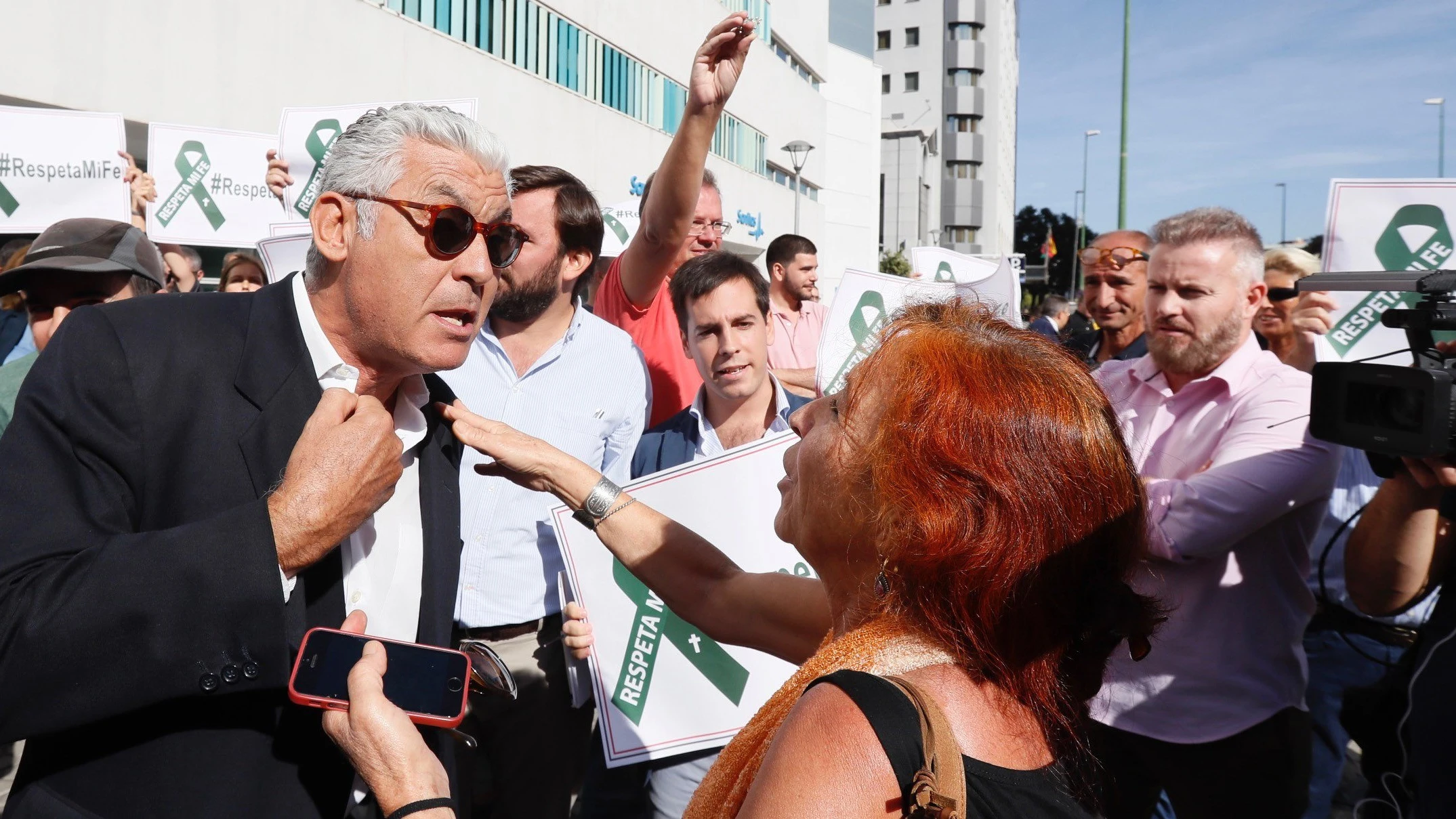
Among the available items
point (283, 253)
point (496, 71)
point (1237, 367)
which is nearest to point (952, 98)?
point (496, 71)

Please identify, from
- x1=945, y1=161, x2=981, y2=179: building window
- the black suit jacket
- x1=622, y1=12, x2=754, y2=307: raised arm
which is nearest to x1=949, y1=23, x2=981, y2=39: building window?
x1=945, y1=161, x2=981, y2=179: building window

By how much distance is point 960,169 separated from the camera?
7600cm

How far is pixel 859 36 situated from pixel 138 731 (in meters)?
54.4

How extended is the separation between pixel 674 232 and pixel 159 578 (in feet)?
8.23

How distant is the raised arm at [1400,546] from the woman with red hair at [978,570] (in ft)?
5.49

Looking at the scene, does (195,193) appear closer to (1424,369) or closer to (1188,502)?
(1188,502)

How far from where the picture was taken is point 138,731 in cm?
164

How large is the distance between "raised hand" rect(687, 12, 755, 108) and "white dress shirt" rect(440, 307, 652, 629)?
0.88 metres

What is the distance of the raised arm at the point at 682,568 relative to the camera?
2.43 metres

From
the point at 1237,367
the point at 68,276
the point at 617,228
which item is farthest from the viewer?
the point at 617,228

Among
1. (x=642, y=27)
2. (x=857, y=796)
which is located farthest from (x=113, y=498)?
(x=642, y=27)

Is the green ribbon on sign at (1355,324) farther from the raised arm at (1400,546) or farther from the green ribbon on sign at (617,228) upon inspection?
the green ribbon on sign at (617,228)

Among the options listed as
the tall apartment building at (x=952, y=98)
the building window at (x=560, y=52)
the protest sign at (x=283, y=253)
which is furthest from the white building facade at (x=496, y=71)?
the tall apartment building at (x=952, y=98)

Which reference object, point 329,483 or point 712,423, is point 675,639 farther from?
point 329,483
